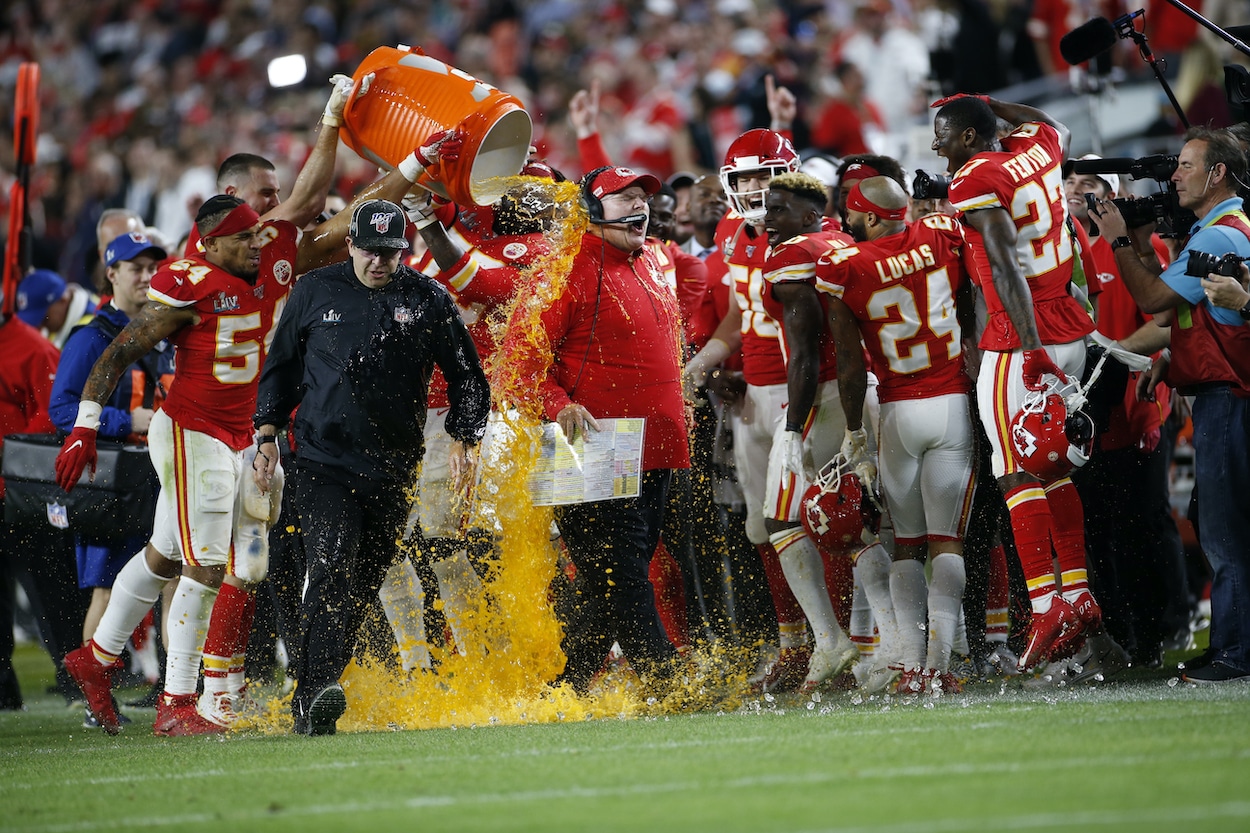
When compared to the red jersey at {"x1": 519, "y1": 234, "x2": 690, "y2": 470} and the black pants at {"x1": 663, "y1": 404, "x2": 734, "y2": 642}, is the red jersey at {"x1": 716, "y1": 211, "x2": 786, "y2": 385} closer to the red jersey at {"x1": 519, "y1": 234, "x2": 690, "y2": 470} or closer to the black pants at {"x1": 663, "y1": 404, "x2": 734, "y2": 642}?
the black pants at {"x1": 663, "y1": 404, "x2": 734, "y2": 642}

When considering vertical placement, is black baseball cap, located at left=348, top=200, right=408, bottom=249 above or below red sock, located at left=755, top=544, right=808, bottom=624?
above

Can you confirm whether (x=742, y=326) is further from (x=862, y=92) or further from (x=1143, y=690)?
(x=862, y=92)

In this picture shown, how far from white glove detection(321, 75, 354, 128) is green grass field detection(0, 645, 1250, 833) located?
8.92 ft

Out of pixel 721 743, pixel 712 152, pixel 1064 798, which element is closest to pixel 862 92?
pixel 712 152

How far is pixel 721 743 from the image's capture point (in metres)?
5.14

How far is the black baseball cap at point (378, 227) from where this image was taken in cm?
598

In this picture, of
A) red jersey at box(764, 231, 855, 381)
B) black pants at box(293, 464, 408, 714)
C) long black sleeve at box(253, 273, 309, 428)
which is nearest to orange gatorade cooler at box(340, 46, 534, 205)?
long black sleeve at box(253, 273, 309, 428)

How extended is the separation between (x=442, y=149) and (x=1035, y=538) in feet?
9.55

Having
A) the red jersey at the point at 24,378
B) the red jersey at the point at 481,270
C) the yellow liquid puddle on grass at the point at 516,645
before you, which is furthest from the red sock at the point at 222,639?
the red jersey at the point at 24,378

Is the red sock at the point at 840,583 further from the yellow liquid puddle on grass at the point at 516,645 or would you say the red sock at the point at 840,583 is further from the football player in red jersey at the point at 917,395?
the football player in red jersey at the point at 917,395

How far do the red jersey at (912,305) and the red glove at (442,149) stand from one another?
1.68 metres

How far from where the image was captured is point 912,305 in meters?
6.60

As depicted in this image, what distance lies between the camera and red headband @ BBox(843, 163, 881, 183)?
7.15 m

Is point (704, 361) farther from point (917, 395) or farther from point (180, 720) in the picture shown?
point (180, 720)
